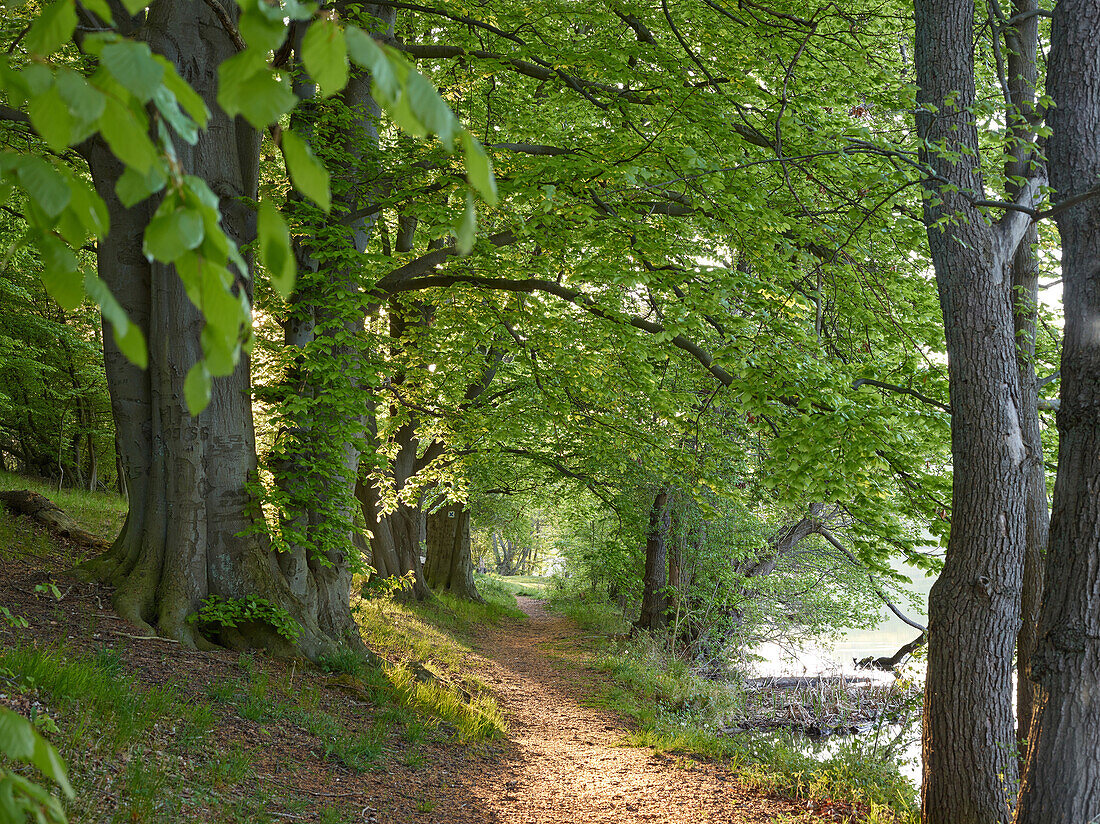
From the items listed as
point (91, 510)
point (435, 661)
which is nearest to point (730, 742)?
point (435, 661)

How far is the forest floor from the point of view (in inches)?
167

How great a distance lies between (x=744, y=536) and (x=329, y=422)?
8.06 metres

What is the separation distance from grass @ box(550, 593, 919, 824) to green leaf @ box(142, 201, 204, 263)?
6.22 meters

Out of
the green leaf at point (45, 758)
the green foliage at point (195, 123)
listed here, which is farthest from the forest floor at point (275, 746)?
the green foliage at point (195, 123)

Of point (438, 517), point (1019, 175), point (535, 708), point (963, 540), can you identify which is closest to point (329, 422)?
point (535, 708)

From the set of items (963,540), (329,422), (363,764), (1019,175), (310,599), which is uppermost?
(1019,175)

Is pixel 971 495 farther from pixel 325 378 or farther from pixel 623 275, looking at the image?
pixel 325 378

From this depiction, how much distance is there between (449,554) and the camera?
64.2 feet

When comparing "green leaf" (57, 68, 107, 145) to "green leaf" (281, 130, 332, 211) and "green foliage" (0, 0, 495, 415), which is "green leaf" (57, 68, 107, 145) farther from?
"green leaf" (281, 130, 332, 211)

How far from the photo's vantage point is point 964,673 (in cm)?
481

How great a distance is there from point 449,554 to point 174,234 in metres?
19.1

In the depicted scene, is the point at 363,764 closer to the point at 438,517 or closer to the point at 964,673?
the point at 964,673

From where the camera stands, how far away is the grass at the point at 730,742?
620 centimetres

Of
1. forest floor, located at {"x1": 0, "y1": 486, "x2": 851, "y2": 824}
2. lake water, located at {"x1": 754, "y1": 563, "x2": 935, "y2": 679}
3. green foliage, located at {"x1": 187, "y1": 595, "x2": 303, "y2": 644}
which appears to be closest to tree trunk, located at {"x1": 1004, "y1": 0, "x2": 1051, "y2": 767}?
forest floor, located at {"x1": 0, "y1": 486, "x2": 851, "y2": 824}
